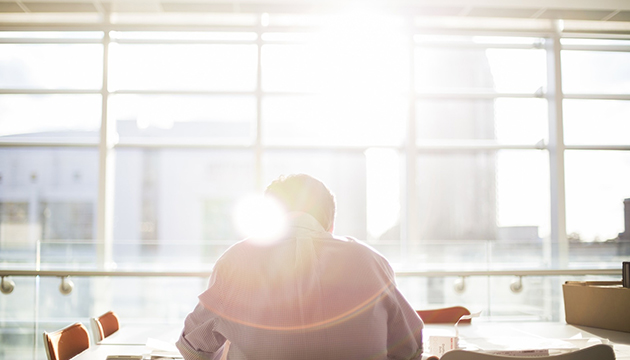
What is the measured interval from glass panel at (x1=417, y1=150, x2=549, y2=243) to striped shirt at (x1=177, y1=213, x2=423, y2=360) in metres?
4.34

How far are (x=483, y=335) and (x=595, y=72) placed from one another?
15.3 ft

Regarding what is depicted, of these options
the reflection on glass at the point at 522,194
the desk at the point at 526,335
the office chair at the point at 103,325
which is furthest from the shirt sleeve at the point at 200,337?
the reflection on glass at the point at 522,194

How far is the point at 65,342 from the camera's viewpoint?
2256mm

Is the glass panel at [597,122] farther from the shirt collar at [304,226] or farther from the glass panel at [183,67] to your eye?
the shirt collar at [304,226]

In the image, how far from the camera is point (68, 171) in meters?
5.56

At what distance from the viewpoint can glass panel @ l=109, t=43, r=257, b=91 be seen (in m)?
5.61

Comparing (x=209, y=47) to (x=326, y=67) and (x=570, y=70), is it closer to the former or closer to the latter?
(x=326, y=67)

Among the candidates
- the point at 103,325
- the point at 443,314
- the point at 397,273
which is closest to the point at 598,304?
the point at 443,314

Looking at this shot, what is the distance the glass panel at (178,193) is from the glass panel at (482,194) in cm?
198

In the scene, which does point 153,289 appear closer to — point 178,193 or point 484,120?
point 178,193

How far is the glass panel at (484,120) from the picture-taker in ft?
19.0

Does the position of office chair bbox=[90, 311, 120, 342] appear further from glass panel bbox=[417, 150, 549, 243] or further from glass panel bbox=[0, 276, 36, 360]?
glass panel bbox=[417, 150, 549, 243]

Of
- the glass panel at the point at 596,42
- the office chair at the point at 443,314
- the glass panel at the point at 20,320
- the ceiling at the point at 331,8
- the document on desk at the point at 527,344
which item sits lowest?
the glass panel at the point at 20,320

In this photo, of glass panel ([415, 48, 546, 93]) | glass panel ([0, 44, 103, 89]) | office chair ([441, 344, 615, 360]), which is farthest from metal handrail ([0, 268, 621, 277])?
office chair ([441, 344, 615, 360])
